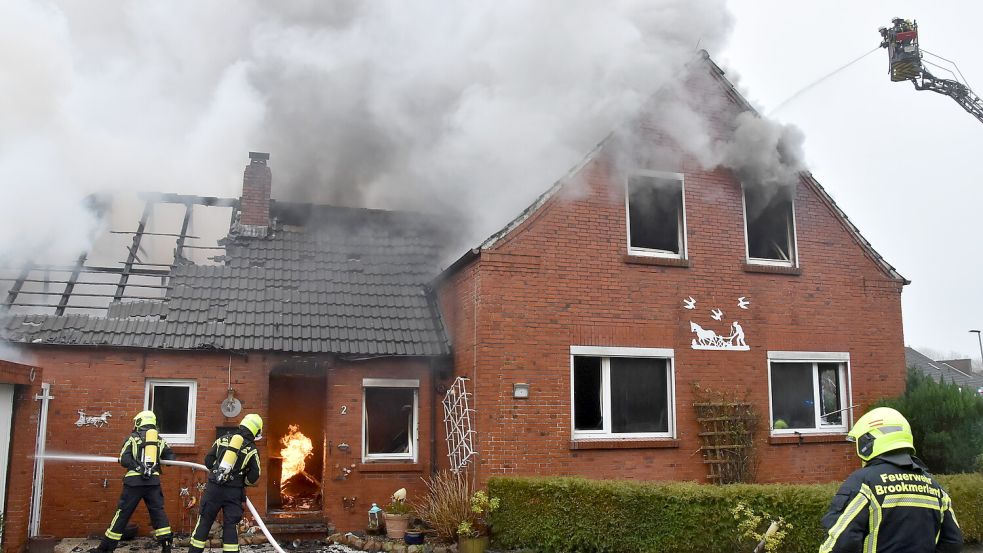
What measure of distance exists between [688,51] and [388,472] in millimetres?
7921

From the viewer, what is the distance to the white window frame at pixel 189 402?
10.9 meters

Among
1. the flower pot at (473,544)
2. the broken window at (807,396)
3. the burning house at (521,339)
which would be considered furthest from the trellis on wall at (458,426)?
the broken window at (807,396)

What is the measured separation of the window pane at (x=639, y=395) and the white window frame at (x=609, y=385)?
69 mm

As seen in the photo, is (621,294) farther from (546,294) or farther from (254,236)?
(254,236)

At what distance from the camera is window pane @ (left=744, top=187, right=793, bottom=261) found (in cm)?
1246

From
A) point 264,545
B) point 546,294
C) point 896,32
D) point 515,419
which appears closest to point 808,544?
point 515,419

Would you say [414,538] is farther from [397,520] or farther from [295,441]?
[295,441]

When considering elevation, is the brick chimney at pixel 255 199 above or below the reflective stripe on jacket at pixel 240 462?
above

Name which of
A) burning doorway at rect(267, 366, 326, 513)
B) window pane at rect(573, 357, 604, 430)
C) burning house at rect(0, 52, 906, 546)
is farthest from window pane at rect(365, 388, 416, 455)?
window pane at rect(573, 357, 604, 430)

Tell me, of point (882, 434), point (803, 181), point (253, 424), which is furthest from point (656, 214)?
point (882, 434)

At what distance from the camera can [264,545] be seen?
1034cm

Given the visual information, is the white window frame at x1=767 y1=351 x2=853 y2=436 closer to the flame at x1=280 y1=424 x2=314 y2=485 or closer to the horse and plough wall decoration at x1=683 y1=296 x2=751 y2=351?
the horse and plough wall decoration at x1=683 y1=296 x2=751 y2=351

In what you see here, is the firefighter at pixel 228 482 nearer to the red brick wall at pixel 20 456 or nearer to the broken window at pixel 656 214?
the red brick wall at pixel 20 456

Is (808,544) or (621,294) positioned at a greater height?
(621,294)
